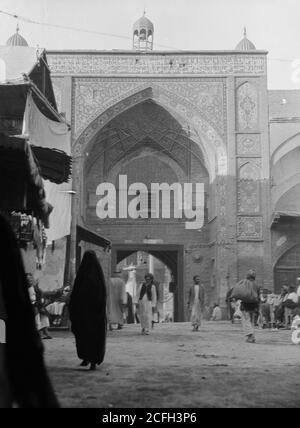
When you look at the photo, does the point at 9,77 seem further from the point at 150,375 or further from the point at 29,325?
the point at 29,325

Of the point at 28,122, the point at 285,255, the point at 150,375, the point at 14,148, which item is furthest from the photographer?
the point at 285,255

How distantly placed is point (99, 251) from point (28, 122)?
8634 millimetres

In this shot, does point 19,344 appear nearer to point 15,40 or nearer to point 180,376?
point 180,376

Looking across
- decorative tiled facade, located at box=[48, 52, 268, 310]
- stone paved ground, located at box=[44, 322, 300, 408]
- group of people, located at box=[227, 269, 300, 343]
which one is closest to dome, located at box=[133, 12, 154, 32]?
decorative tiled facade, located at box=[48, 52, 268, 310]

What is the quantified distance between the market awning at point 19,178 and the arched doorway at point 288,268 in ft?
41.8

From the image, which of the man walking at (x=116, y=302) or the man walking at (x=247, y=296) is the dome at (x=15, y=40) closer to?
the man walking at (x=116, y=302)

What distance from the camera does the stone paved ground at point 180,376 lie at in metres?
3.87

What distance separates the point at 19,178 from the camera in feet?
17.3

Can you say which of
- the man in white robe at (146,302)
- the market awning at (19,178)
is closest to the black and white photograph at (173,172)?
the man in white robe at (146,302)

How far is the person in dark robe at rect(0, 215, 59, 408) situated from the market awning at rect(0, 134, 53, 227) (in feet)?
9.90

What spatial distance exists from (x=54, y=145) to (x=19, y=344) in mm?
10500

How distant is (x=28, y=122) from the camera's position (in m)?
9.77

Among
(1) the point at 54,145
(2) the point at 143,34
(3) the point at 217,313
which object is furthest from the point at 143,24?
(3) the point at 217,313

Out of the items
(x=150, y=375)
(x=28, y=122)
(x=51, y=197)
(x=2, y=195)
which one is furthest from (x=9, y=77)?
(x=150, y=375)
